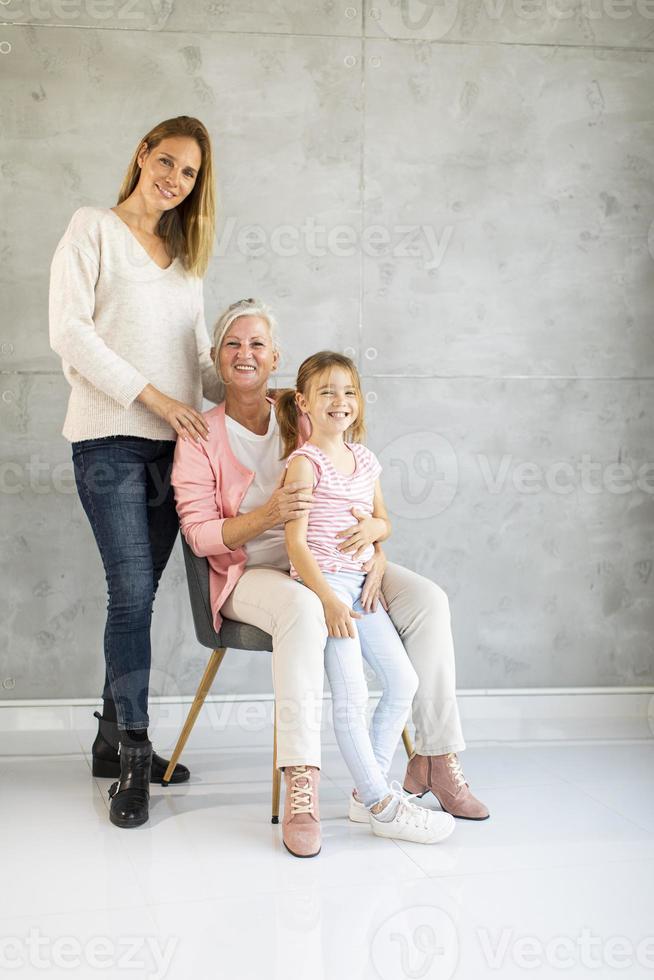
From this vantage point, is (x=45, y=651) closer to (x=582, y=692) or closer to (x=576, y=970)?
(x=582, y=692)

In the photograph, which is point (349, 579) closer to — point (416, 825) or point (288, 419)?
point (288, 419)

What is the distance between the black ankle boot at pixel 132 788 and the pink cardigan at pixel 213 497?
0.36 meters

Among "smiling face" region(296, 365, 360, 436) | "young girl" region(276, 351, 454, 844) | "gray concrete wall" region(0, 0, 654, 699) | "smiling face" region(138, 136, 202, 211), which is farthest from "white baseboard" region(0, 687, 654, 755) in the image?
"smiling face" region(138, 136, 202, 211)

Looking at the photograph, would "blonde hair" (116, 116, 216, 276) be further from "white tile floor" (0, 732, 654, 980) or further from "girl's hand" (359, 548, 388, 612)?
"white tile floor" (0, 732, 654, 980)

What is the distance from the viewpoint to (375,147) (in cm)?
320

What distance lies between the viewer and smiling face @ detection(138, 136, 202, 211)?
8.25ft

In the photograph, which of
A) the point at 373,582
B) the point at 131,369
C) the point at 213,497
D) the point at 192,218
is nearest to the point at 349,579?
the point at 373,582

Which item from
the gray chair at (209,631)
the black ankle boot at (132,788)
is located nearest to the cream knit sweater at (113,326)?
the gray chair at (209,631)

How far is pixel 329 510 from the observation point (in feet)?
8.13

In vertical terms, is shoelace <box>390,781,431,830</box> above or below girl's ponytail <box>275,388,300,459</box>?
below

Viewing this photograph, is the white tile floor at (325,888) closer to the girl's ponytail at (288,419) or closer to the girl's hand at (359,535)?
the girl's hand at (359,535)

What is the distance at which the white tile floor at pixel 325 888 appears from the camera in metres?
1.74

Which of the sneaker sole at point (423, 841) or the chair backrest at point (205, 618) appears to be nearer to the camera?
the sneaker sole at point (423, 841)

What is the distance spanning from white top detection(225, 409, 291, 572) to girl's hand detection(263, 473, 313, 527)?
0.15 m
